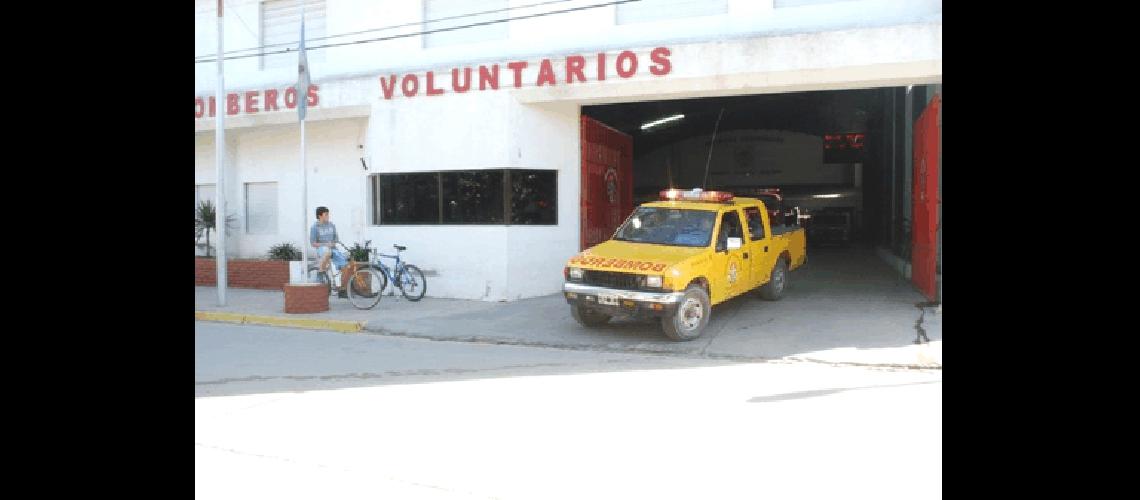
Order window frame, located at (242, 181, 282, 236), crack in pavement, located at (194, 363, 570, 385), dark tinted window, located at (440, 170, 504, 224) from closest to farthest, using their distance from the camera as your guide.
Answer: crack in pavement, located at (194, 363, 570, 385), dark tinted window, located at (440, 170, 504, 224), window frame, located at (242, 181, 282, 236)

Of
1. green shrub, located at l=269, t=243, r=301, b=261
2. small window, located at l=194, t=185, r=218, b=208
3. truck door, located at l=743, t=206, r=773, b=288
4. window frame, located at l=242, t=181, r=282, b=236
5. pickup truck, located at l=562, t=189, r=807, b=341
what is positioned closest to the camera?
pickup truck, located at l=562, t=189, r=807, b=341

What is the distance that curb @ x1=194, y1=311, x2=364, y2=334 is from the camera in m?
12.2

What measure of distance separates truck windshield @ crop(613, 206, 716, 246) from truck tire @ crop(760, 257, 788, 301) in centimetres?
239

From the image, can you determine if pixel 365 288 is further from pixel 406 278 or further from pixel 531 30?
pixel 531 30

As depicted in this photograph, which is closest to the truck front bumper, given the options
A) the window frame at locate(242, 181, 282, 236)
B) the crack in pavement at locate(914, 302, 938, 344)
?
the crack in pavement at locate(914, 302, 938, 344)

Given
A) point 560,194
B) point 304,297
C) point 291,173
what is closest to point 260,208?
point 291,173

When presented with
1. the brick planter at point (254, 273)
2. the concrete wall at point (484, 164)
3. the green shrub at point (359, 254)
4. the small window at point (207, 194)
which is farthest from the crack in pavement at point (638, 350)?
the small window at point (207, 194)

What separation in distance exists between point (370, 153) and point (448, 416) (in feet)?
34.0

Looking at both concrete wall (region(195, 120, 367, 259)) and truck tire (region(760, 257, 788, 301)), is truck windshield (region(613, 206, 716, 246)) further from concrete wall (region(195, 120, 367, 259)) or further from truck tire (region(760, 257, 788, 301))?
concrete wall (region(195, 120, 367, 259))

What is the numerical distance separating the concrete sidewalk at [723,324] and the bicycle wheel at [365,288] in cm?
22

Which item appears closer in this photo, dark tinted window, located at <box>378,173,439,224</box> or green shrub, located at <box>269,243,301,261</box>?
dark tinted window, located at <box>378,173,439,224</box>

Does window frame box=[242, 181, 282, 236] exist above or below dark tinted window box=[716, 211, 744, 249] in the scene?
above
